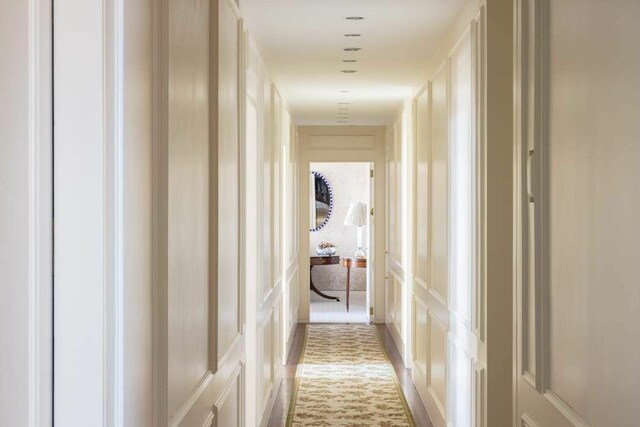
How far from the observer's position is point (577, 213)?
1.88 meters

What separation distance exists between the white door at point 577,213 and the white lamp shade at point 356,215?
10905 mm

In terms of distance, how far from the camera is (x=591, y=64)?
1.77 meters

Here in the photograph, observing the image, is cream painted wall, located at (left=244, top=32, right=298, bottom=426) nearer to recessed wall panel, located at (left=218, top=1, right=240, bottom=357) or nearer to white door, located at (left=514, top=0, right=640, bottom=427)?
recessed wall panel, located at (left=218, top=1, right=240, bottom=357)

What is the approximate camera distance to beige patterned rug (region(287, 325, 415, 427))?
5.84 metres

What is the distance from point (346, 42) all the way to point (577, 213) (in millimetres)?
3427

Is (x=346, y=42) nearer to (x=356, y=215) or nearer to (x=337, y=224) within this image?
(x=356, y=215)

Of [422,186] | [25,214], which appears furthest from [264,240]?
[25,214]

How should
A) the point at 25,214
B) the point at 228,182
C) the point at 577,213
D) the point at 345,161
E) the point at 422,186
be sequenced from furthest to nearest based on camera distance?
1. the point at 345,161
2. the point at 422,186
3. the point at 228,182
4. the point at 577,213
5. the point at 25,214

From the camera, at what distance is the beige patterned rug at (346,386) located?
5.84 m

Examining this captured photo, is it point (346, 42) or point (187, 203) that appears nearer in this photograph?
point (187, 203)

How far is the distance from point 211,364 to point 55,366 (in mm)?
1310

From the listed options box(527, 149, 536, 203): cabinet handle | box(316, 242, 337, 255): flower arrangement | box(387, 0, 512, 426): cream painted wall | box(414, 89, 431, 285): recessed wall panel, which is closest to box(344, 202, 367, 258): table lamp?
box(316, 242, 337, 255): flower arrangement

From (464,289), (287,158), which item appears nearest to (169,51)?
(464,289)

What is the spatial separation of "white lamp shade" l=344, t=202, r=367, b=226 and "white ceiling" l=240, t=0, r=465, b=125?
5456 millimetres
